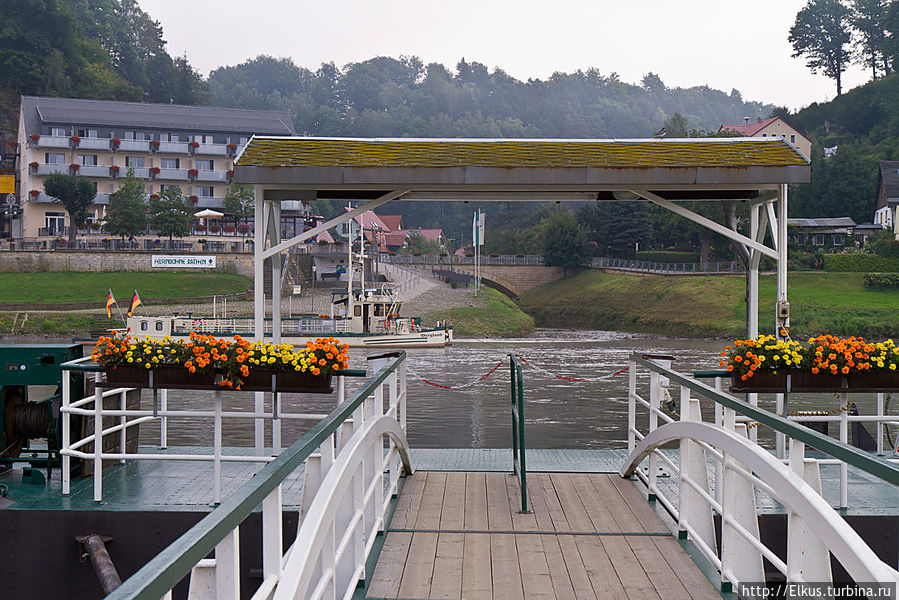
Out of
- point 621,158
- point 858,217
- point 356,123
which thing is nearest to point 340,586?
point 621,158

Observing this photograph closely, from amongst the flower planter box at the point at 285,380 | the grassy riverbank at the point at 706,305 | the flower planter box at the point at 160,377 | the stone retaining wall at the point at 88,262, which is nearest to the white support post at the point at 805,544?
the flower planter box at the point at 285,380

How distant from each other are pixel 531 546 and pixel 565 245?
235 ft

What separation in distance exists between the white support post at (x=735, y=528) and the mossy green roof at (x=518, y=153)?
4882mm

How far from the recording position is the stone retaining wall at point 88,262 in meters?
62.6

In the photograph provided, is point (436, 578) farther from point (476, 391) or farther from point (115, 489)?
point (476, 391)

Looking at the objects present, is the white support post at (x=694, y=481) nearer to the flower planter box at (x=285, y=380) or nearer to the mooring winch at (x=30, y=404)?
the flower planter box at (x=285, y=380)

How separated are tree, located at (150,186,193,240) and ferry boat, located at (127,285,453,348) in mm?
24414

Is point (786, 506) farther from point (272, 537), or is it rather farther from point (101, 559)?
point (101, 559)

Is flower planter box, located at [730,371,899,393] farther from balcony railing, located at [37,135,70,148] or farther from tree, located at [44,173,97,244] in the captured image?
balcony railing, located at [37,135,70,148]

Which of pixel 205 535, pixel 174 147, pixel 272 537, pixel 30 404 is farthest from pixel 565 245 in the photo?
pixel 205 535

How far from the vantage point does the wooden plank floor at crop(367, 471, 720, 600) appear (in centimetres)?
481

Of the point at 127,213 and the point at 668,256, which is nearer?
the point at 127,213

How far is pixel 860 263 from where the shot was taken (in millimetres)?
60250

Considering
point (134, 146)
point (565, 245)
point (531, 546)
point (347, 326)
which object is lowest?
point (347, 326)
